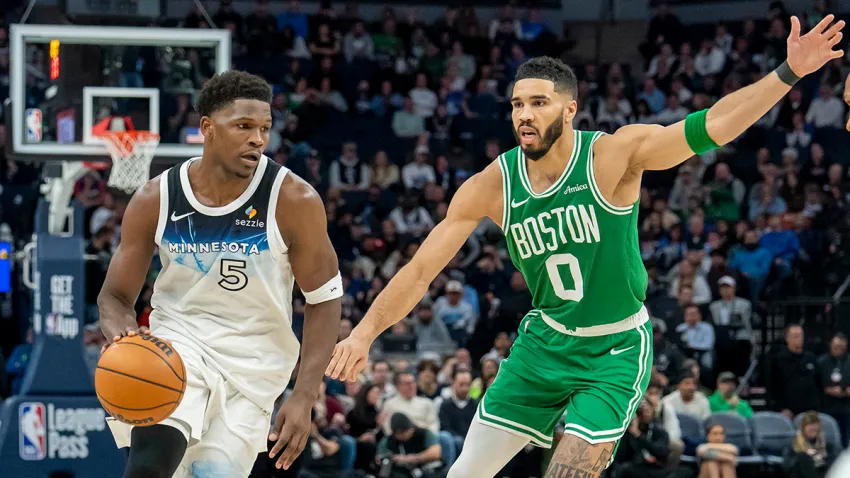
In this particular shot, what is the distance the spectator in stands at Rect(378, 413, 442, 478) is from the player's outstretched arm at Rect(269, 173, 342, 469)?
657cm

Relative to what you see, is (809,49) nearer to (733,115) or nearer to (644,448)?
(733,115)

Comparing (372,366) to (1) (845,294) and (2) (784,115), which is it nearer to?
(1) (845,294)

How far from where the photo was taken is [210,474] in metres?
5.32

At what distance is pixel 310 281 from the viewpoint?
5664mm

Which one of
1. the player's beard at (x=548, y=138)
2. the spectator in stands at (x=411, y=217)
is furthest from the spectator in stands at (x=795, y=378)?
the player's beard at (x=548, y=138)

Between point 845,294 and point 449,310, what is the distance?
5.32 meters

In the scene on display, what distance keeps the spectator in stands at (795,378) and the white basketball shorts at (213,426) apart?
9511mm

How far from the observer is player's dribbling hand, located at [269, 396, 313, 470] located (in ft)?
17.7

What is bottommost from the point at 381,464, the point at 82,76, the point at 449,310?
the point at 381,464

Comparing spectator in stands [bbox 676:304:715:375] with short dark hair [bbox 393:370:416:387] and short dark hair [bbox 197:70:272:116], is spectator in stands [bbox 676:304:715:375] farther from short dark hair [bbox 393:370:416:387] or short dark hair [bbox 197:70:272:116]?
short dark hair [bbox 197:70:272:116]

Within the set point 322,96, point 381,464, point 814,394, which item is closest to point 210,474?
point 381,464

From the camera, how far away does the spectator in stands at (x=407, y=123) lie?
62.6 ft

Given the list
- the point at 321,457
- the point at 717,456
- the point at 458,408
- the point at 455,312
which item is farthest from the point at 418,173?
the point at 717,456

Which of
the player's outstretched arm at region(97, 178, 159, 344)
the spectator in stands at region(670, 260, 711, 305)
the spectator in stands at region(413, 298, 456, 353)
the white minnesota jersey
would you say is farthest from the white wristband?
the spectator in stands at region(670, 260, 711, 305)
